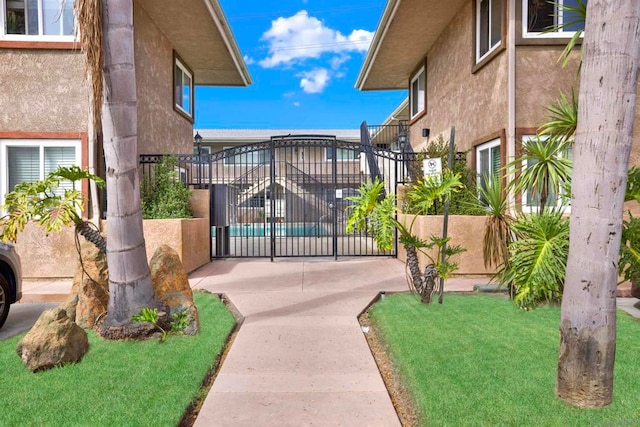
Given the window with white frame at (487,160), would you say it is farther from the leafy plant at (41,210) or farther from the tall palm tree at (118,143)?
the leafy plant at (41,210)

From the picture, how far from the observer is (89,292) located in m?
5.10

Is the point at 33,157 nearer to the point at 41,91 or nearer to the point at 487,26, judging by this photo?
the point at 41,91

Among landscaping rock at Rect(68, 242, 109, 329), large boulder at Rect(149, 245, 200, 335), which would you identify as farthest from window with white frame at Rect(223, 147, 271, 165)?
landscaping rock at Rect(68, 242, 109, 329)

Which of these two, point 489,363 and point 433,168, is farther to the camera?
point 433,168

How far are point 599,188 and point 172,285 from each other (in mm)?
4663

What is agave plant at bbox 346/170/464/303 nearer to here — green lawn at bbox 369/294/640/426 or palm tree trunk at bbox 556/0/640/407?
green lawn at bbox 369/294/640/426

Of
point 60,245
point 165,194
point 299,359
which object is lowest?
point 299,359

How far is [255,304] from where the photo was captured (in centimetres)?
648

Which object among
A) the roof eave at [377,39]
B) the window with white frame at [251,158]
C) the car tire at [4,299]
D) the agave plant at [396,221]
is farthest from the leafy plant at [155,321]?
the roof eave at [377,39]

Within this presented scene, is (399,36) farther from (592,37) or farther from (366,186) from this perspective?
(592,37)

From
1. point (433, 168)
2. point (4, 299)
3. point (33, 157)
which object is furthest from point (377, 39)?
point (4, 299)

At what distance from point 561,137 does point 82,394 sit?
21.9ft

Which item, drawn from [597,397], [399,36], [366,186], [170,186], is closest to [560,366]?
[597,397]

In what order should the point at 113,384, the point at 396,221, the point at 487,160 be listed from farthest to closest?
the point at 487,160 → the point at 396,221 → the point at 113,384
